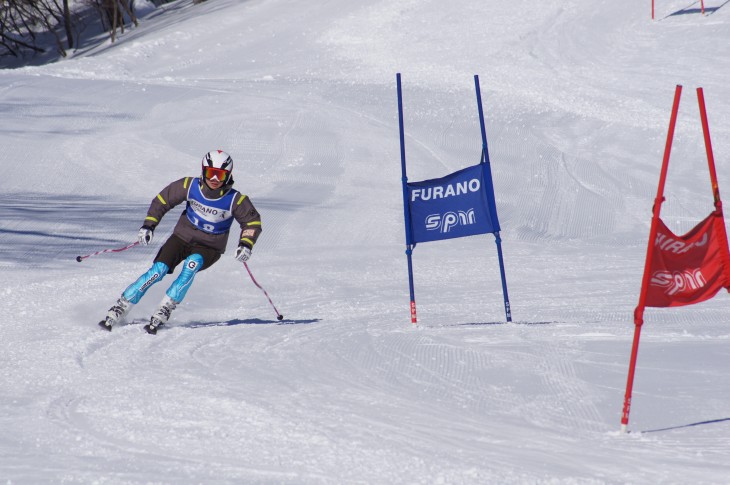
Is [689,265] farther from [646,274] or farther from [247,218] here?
[247,218]

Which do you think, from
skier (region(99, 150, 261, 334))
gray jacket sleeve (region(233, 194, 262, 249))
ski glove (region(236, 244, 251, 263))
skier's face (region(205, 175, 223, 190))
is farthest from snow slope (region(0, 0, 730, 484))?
skier's face (region(205, 175, 223, 190))

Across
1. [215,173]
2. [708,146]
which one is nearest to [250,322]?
[215,173]

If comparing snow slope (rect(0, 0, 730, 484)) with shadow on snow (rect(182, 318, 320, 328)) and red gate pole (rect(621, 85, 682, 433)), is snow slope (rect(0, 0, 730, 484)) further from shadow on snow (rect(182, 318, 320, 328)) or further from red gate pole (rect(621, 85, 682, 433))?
red gate pole (rect(621, 85, 682, 433))

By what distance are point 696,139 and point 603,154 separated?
2022 millimetres

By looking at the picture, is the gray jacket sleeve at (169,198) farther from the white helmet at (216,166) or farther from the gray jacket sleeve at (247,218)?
the gray jacket sleeve at (247,218)

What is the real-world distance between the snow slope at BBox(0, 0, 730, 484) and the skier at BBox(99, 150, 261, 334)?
367mm

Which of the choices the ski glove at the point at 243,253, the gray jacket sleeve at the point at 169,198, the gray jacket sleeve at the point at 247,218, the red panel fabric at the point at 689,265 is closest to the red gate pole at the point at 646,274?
the red panel fabric at the point at 689,265

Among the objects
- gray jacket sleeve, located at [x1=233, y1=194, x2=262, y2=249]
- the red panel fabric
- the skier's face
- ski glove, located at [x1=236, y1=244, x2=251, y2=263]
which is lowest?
ski glove, located at [x1=236, y1=244, x2=251, y2=263]

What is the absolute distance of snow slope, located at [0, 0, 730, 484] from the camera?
15.5 ft

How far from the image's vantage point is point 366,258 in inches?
465

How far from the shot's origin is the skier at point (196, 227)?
25.9ft

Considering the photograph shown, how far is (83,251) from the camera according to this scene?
11352 mm

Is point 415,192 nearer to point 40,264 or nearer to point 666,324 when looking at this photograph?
point 666,324

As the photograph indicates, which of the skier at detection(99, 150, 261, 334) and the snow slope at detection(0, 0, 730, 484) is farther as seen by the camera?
the skier at detection(99, 150, 261, 334)
